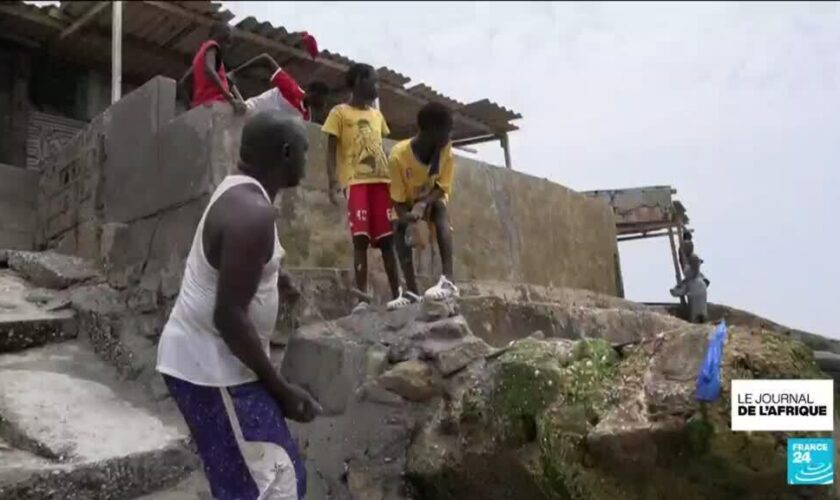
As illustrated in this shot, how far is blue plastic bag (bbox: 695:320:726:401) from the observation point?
215 cm

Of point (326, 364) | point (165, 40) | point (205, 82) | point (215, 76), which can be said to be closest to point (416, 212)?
point (326, 364)

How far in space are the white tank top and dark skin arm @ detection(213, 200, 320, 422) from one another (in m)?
0.06

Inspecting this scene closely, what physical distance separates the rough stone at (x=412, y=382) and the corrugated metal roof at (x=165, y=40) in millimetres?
4937

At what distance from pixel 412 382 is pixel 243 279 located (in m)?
1.38

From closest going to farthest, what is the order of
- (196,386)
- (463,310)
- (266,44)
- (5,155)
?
(196,386), (463,310), (266,44), (5,155)

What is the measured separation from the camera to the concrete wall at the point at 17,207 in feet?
21.1

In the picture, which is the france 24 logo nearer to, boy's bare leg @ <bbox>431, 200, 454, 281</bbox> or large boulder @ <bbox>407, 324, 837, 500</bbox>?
large boulder @ <bbox>407, 324, 837, 500</bbox>

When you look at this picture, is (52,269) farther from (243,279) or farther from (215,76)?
(243,279)

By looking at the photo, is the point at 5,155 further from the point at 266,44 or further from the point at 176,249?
the point at 176,249

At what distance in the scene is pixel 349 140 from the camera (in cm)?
413

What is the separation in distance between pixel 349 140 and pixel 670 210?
25.6 feet

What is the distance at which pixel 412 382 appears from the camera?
298cm

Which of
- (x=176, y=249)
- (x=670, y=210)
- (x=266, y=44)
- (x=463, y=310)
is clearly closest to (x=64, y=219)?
(x=176, y=249)

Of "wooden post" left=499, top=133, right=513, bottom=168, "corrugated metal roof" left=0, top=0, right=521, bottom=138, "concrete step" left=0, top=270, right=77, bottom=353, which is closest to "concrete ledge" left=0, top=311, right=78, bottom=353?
"concrete step" left=0, top=270, right=77, bottom=353
